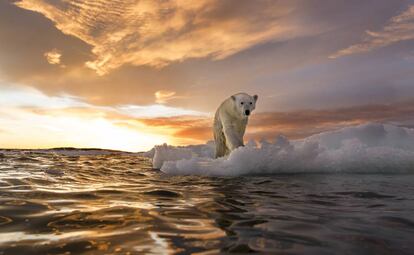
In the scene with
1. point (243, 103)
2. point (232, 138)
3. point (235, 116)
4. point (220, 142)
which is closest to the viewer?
point (243, 103)

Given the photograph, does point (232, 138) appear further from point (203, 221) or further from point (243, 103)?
point (203, 221)

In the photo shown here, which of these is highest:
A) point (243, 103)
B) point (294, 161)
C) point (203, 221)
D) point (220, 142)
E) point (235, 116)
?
point (243, 103)

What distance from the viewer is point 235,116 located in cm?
1018

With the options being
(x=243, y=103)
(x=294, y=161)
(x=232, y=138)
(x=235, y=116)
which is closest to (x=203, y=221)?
(x=294, y=161)

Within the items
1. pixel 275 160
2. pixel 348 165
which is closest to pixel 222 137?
pixel 275 160

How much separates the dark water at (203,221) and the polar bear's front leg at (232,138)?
14.2 feet

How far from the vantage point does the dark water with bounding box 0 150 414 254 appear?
2.43m

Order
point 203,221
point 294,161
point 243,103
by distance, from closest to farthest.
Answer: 1. point 203,221
2. point 294,161
3. point 243,103

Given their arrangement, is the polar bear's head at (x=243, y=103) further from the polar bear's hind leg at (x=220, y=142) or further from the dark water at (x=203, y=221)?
the dark water at (x=203, y=221)

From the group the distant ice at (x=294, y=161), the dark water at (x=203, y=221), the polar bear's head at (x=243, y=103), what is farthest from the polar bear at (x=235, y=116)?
the dark water at (x=203, y=221)

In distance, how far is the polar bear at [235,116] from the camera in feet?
32.2

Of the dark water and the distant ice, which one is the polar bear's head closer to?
the distant ice

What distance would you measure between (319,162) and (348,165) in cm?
85

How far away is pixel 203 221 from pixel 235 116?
23.3ft
